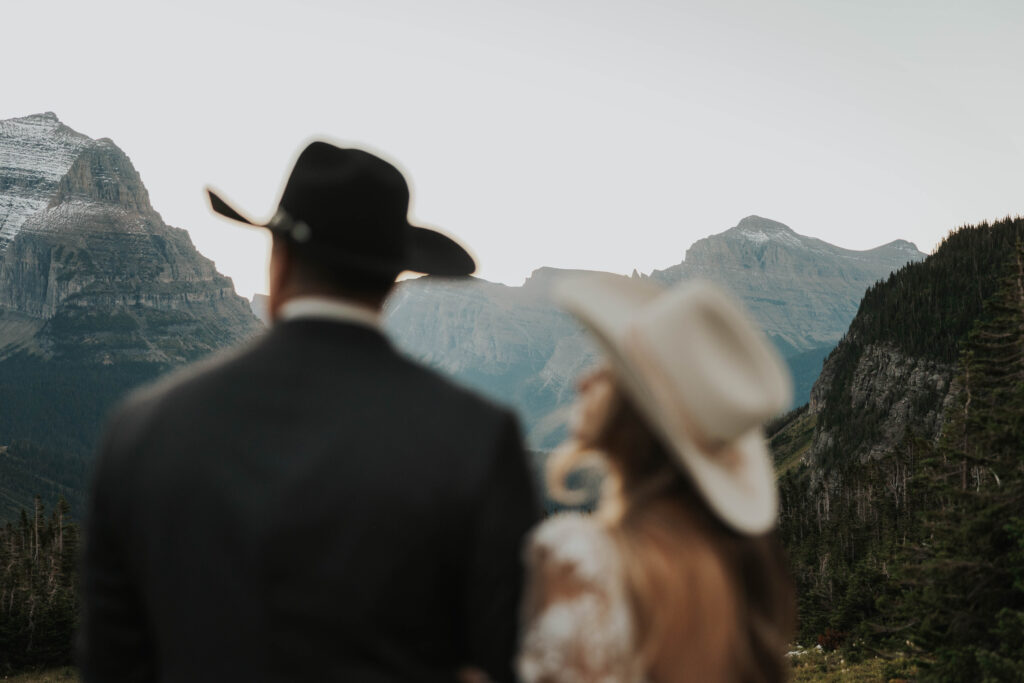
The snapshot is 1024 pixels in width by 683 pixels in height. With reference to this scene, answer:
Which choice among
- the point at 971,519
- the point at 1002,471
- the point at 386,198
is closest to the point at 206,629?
the point at 386,198

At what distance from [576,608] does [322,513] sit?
76cm

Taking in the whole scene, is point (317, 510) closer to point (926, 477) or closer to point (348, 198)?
point (348, 198)

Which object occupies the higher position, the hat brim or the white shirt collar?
the hat brim

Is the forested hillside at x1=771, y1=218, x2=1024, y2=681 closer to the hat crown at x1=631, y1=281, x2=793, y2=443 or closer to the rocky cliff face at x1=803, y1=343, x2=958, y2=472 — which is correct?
the rocky cliff face at x1=803, y1=343, x2=958, y2=472

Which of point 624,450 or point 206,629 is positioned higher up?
point 624,450

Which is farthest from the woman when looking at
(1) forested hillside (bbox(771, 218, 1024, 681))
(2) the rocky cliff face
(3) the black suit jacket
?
(2) the rocky cliff face

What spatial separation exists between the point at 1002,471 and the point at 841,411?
170148mm

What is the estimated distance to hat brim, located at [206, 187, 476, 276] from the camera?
8.40 feet

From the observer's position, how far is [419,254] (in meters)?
2.93

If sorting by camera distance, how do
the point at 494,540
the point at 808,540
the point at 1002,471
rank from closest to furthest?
the point at 494,540, the point at 1002,471, the point at 808,540

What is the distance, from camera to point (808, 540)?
3585 inches

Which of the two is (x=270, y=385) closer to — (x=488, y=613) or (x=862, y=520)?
(x=488, y=613)

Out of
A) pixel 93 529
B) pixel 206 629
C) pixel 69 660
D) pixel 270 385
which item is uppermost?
pixel 270 385

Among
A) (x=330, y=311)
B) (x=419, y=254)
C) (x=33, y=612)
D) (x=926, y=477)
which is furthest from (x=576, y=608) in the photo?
(x=33, y=612)
